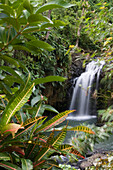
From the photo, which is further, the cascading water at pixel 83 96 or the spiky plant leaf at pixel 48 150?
the cascading water at pixel 83 96

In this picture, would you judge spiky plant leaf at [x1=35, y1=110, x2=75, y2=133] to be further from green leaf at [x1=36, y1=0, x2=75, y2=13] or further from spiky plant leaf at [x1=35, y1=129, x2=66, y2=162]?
green leaf at [x1=36, y1=0, x2=75, y2=13]

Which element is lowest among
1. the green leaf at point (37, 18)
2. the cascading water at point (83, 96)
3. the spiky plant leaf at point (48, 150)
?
the spiky plant leaf at point (48, 150)

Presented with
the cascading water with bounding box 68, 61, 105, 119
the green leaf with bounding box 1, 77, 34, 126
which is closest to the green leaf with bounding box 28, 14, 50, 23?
the green leaf with bounding box 1, 77, 34, 126

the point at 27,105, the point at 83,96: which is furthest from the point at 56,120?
the point at 83,96

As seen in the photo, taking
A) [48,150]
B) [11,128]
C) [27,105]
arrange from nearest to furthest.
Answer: [11,128]
[48,150]
[27,105]

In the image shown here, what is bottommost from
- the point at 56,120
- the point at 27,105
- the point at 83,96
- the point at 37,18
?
the point at 56,120

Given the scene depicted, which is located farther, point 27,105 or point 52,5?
point 27,105

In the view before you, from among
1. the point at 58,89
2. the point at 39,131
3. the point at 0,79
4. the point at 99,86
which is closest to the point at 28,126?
the point at 39,131

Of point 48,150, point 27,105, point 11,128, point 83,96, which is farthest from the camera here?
point 83,96

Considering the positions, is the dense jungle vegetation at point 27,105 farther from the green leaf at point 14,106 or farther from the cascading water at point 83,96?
the cascading water at point 83,96

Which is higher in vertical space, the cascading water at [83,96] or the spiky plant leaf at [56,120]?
the cascading water at [83,96]

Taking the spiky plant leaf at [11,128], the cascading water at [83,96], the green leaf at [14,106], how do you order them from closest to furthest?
the spiky plant leaf at [11,128] → the green leaf at [14,106] → the cascading water at [83,96]

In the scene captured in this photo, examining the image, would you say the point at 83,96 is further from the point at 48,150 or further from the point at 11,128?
the point at 11,128

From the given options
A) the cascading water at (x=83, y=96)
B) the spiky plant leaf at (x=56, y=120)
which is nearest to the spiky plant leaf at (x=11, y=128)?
the spiky plant leaf at (x=56, y=120)
